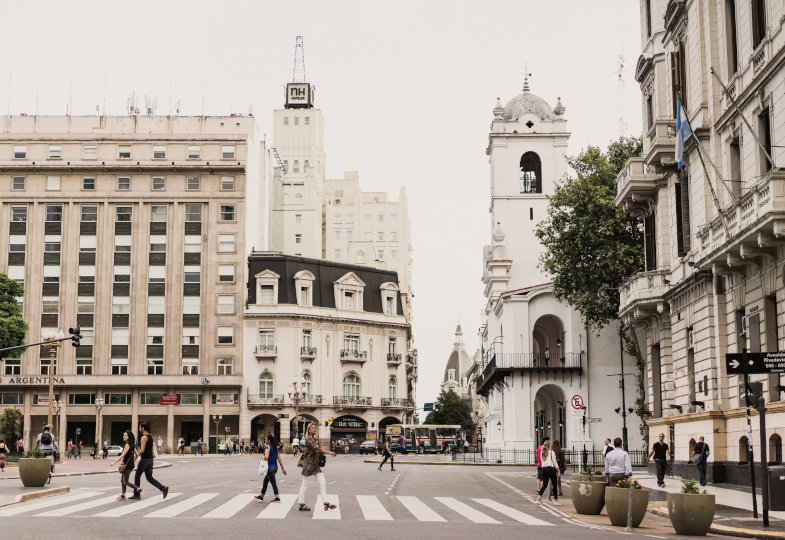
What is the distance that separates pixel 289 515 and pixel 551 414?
5285cm

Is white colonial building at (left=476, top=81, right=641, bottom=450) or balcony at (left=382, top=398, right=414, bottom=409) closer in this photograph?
white colonial building at (left=476, top=81, right=641, bottom=450)

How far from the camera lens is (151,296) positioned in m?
91.1

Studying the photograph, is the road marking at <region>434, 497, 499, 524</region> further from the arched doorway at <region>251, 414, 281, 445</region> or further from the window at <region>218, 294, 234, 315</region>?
the arched doorway at <region>251, 414, 281, 445</region>

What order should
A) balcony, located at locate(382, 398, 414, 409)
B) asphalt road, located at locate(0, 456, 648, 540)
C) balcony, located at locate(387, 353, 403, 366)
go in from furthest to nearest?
balcony, located at locate(387, 353, 403, 366), balcony, located at locate(382, 398, 414, 409), asphalt road, located at locate(0, 456, 648, 540)

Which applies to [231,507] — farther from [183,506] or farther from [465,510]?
[465,510]

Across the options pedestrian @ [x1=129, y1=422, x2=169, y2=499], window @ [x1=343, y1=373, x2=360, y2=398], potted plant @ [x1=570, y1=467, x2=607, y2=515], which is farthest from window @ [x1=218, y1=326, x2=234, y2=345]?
potted plant @ [x1=570, y1=467, x2=607, y2=515]

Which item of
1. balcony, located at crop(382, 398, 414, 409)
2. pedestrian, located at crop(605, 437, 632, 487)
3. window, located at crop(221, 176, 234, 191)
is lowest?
pedestrian, located at crop(605, 437, 632, 487)

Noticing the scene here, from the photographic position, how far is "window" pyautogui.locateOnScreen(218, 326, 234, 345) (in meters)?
91.7

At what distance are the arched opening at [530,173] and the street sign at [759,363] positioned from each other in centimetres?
5629

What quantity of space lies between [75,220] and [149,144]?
9.61 metres

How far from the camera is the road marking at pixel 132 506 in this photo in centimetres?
1945

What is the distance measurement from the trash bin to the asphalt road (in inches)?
149

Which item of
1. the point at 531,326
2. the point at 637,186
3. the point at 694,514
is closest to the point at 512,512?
the point at 694,514

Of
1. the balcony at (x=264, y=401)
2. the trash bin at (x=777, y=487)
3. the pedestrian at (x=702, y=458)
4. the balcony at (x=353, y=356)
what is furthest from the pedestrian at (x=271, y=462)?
the balcony at (x=353, y=356)
